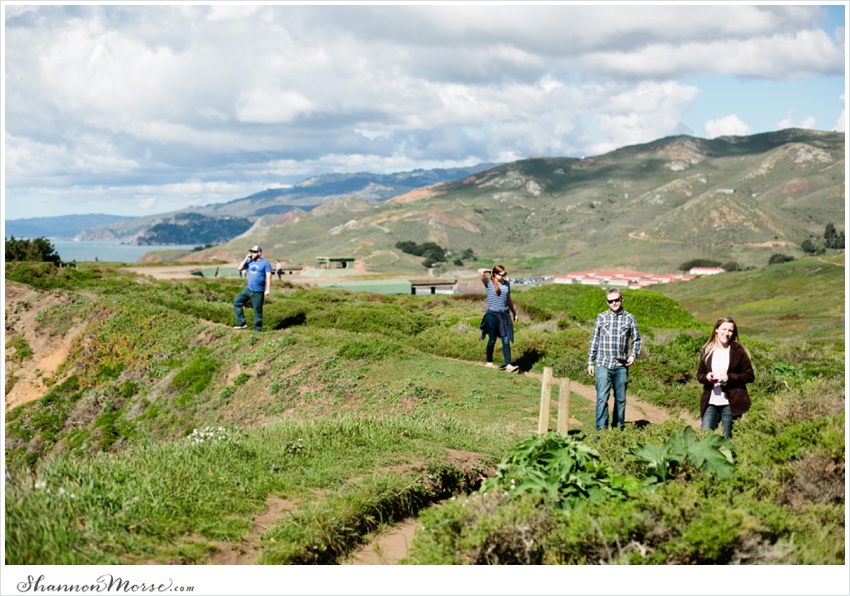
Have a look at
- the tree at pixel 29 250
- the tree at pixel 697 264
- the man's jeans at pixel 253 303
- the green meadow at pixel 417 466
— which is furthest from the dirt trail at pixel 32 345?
the tree at pixel 697 264

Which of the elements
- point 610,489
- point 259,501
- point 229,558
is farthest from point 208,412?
point 610,489

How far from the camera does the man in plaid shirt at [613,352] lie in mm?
9914

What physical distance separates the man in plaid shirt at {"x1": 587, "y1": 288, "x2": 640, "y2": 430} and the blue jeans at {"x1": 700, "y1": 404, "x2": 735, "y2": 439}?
1460 millimetres

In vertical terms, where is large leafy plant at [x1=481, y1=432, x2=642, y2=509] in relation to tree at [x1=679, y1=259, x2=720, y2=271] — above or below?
below

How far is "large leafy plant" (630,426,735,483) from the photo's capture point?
19.8 feet

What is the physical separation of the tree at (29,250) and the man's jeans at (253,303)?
1331 inches

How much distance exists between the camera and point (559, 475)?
5855mm

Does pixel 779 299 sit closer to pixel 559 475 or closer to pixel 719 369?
pixel 719 369

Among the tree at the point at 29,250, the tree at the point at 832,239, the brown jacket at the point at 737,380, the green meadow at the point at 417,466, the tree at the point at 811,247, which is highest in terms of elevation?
the tree at the point at 832,239

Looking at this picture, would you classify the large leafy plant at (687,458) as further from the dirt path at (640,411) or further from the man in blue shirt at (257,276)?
the man in blue shirt at (257,276)

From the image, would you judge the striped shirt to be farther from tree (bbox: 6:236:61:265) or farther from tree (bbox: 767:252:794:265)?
Result: tree (bbox: 767:252:794:265)

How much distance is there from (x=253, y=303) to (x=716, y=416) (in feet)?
41.0

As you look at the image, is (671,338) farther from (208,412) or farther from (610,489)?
(610,489)

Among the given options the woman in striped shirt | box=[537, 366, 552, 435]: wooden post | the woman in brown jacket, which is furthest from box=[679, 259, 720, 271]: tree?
box=[537, 366, 552, 435]: wooden post
